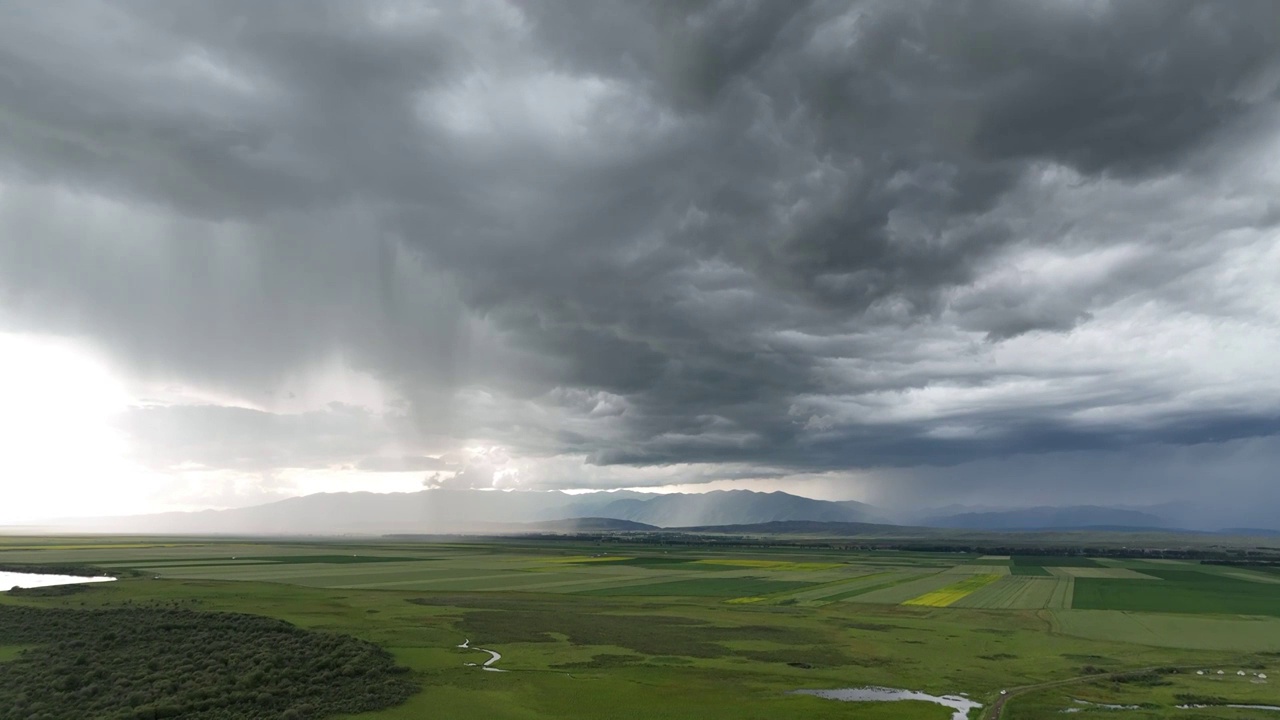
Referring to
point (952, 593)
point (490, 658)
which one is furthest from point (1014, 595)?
point (490, 658)

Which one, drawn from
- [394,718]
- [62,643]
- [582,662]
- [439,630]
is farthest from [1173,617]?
[62,643]

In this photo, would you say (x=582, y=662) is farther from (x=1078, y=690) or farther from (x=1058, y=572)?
(x=1058, y=572)

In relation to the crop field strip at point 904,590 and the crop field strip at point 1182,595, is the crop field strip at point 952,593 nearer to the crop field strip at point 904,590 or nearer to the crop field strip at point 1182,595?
the crop field strip at point 904,590

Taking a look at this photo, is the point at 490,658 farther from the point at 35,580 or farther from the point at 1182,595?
the point at 1182,595

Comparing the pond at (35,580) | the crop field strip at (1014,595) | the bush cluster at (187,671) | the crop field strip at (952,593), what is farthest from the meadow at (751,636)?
the pond at (35,580)

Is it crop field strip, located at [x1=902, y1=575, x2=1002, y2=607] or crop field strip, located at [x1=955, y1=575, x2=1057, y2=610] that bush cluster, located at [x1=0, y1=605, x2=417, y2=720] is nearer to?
crop field strip, located at [x1=902, y1=575, x2=1002, y2=607]

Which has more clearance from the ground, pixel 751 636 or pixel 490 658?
pixel 490 658

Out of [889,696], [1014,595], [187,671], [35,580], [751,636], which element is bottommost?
[1014,595]
